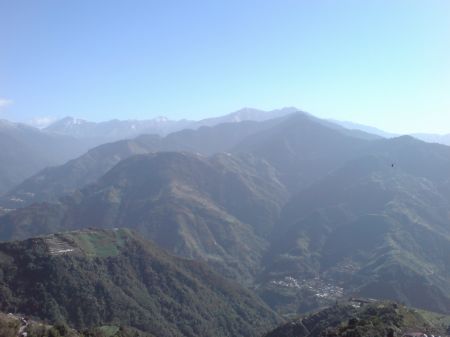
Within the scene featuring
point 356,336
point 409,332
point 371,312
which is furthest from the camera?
point 371,312

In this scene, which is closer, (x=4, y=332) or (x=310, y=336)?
(x=4, y=332)

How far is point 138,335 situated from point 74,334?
139ft

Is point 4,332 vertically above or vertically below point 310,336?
above

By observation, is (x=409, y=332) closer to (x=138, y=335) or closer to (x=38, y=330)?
(x=138, y=335)

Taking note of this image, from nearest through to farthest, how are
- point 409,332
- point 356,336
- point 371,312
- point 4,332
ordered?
1. point 356,336
2. point 4,332
3. point 409,332
4. point 371,312

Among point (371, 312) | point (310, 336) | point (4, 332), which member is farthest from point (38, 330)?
point (371, 312)

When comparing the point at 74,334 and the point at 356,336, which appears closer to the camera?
the point at 356,336

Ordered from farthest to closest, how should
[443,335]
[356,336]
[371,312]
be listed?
[371,312] < [443,335] < [356,336]

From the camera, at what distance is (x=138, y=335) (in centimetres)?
19750

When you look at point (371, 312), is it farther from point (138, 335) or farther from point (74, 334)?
point (74, 334)

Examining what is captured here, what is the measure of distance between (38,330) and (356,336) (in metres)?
94.8

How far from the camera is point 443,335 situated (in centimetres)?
17825

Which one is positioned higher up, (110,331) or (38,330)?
(38,330)

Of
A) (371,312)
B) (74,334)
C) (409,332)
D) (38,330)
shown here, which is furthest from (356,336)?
(38,330)
